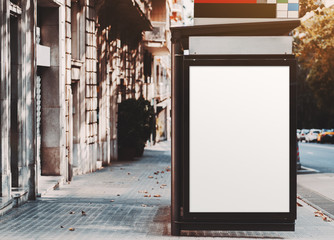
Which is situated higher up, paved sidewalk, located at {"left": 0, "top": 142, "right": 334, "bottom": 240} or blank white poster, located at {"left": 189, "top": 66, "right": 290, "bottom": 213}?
blank white poster, located at {"left": 189, "top": 66, "right": 290, "bottom": 213}

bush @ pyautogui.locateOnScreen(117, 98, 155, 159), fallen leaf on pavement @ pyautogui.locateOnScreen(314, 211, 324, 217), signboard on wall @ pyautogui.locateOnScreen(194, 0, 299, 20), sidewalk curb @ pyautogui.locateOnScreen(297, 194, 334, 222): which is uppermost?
signboard on wall @ pyautogui.locateOnScreen(194, 0, 299, 20)

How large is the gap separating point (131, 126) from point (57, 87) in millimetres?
10475

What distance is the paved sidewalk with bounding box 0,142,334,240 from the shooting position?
28.0ft

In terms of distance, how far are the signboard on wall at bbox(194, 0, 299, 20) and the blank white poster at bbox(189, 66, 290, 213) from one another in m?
2.64

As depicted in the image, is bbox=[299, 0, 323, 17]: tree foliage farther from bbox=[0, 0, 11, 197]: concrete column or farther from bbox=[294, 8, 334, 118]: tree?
bbox=[0, 0, 11, 197]: concrete column

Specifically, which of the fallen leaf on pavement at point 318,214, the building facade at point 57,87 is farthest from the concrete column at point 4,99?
the fallen leaf on pavement at point 318,214

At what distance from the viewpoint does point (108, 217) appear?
10070 mm

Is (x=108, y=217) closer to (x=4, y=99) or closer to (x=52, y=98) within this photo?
(x=4, y=99)

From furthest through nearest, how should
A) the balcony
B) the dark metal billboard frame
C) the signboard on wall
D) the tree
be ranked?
the balcony → the tree → the signboard on wall → the dark metal billboard frame

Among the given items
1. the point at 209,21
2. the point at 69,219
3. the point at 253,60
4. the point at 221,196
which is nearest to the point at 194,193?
the point at 221,196

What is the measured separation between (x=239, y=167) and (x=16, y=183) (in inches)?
213

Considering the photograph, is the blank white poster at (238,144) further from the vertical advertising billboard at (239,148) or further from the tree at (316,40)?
the tree at (316,40)

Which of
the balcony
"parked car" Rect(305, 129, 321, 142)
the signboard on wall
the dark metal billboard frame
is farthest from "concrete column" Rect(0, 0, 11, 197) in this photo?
"parked car" Rect(305, 129, 321, 142)

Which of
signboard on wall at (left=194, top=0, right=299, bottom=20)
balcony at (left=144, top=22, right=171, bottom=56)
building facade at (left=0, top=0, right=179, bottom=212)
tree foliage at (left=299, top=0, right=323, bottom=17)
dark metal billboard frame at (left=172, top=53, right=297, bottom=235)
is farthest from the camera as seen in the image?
balcony at (left=144, top=22, right=171, bottom=56)
